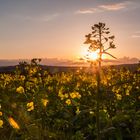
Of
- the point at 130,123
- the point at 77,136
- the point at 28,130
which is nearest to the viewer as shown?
the point at 28,130

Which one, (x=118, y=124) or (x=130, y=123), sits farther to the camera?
(x=130, y=123)

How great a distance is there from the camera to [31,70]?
1234 cm

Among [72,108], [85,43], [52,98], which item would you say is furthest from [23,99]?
[85,43]

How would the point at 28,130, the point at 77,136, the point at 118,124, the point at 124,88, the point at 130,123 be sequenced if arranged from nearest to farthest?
the point at 28,130, the point at 77,136, the point at 118,124, the point at 130,123, the point at 124,88

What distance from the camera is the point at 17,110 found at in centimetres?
1036

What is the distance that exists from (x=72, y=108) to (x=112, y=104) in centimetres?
128

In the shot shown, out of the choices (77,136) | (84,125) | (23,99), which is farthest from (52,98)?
(77,136)

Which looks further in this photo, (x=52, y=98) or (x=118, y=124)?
(x=52, y=98)

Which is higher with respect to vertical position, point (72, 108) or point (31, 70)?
point (31, 70)

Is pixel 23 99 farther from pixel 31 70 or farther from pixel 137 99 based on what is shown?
pixel 137 99

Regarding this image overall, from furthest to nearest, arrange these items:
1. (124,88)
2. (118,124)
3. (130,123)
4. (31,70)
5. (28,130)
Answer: (124,88), (31,70), (130,123), (118,124), (28,130)

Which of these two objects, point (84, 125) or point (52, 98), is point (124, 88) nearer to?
point (52, 98)

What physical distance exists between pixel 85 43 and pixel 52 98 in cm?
930

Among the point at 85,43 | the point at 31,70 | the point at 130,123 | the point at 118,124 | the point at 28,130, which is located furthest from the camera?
the point at 31,70
